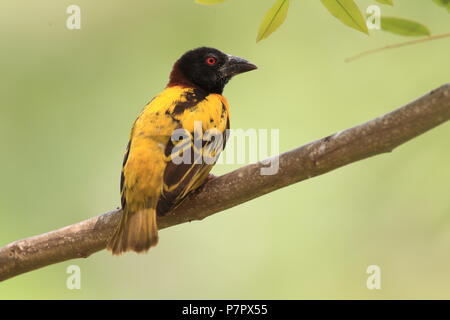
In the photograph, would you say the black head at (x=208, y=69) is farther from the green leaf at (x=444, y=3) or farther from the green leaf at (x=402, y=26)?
the green leaf at (x=444, y=3)

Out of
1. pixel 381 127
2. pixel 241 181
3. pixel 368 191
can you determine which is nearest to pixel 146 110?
pixel 241 181

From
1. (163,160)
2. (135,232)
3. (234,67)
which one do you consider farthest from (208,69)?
(135,232)

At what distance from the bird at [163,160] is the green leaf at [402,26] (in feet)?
4.92

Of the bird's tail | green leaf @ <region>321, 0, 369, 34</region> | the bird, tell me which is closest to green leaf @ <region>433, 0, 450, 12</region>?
green leaf @ <region>321, 0, 369, 34</region>

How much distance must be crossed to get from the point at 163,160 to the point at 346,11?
68.9 inches

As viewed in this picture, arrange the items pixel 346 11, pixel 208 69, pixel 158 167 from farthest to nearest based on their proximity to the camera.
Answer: pixel 208 69, pixel 158 167, pixel 346 11

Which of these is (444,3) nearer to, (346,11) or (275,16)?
(346,11)

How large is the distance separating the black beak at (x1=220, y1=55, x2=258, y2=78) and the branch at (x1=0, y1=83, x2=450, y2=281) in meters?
1.93

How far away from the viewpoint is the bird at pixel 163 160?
12.4 ft

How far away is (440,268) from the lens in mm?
6168

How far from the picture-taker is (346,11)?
8.46ft

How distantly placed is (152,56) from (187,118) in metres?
3.84

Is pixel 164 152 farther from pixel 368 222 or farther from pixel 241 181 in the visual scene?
pixel 368 222

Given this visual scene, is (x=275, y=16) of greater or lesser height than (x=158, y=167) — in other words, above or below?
above
